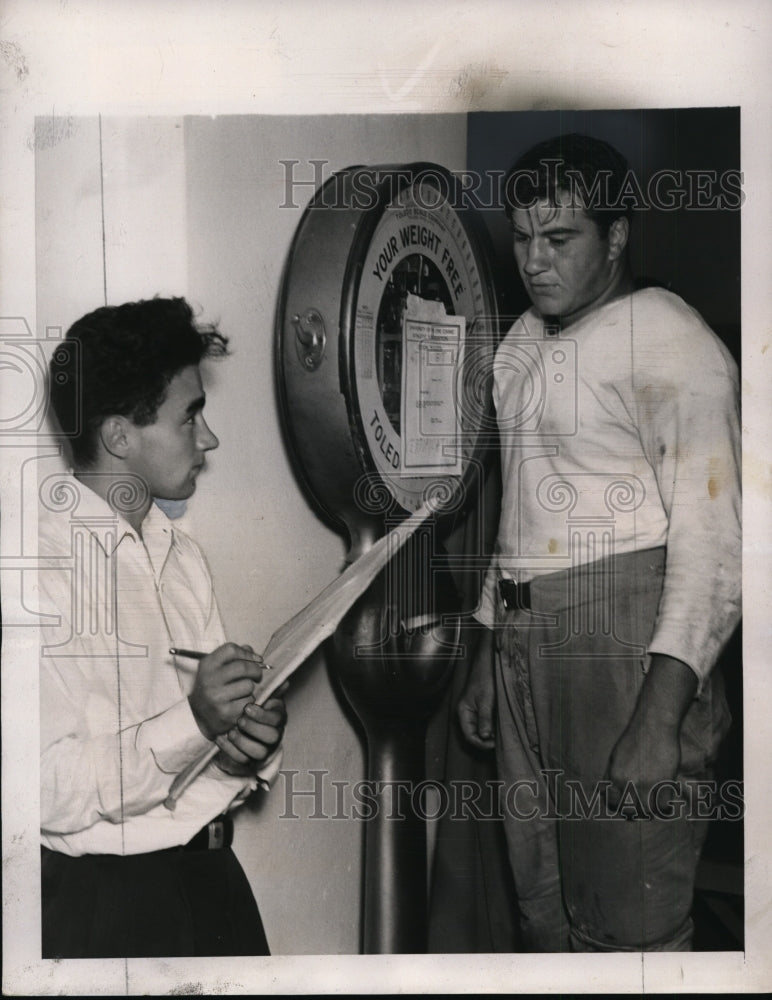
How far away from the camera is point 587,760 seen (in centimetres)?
161

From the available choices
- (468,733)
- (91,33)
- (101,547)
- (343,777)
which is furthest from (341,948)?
(91,33)

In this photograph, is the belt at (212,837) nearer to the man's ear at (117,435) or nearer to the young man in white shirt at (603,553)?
the young man in white shirt at (603,553)

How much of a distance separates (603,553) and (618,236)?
1.43 feet

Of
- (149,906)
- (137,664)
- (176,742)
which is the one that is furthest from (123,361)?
(149,906)

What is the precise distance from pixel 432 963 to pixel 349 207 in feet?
3.47

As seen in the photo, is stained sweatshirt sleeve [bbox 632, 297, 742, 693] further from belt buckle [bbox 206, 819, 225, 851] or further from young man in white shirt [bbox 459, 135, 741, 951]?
belt buckle [bbox 206, 819, 225, 851]

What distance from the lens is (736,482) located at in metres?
1.63

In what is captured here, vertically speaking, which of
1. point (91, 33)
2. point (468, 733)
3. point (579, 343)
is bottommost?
point (468, 733)

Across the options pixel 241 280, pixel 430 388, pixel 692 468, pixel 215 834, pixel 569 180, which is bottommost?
pixel 215 834

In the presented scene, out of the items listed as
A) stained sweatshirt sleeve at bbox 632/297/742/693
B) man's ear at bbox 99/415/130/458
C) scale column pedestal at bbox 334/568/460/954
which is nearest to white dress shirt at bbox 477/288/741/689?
stained sweatshirt sleeve at bbox 632/297/742/693

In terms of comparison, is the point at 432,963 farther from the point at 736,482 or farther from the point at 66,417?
the point at 66,417

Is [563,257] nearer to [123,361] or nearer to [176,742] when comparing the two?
[123,361]

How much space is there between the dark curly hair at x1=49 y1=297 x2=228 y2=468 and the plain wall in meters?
0.02

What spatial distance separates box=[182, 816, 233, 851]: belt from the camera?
1.59 metres
